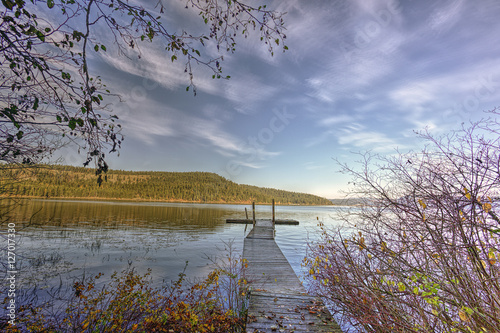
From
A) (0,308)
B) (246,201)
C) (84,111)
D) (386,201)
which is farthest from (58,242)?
(246,201)

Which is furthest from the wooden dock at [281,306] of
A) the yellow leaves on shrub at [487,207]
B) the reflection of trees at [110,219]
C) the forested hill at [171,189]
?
the forested hill at [171,189]

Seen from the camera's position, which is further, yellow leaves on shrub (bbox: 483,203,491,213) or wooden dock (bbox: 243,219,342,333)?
wooden dock (bbox: 243,219,342,333)

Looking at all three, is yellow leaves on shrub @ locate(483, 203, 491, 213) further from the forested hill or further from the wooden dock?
the forested hill

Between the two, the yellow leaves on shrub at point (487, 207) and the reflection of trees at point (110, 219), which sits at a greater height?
the yellow leaves on shrub at point (487, 207)

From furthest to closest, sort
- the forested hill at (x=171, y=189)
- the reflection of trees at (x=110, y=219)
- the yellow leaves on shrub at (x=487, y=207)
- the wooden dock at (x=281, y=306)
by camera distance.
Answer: the forested hill at (x=171, y=189) → the reflection of trees at (x=110, y=219) → the wooden dock at (x=281, y=306) → the yellow leaves on shrub at (x=487, y=207)

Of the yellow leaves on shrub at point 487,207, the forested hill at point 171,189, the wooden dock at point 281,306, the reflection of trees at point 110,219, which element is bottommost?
the reflection of trees at point 110,219

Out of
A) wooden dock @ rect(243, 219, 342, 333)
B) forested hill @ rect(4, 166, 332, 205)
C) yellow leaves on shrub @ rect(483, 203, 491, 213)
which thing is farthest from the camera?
forested hill @ rect(4, 166, 332, 205)

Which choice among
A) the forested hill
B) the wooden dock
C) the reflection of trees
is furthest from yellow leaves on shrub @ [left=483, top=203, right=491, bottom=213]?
the forested hill

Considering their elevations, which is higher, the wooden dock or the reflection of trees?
the wooden dock

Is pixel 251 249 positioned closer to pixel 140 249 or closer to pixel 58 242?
pixel 140 249

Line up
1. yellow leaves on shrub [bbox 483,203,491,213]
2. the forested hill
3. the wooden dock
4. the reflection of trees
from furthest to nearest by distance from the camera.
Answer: the forested hill, the reflection of trees, the wooden dock, yellow leaves on shrub [bbox 483,203,491,213]

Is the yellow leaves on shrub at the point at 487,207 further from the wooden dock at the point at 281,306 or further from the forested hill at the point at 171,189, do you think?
the forested hill at the point at 171,189

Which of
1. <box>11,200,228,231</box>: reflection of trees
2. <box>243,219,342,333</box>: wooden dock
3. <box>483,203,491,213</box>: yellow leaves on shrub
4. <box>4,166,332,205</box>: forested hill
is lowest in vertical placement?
<box>11,200,228,231</box>: reflection of trees

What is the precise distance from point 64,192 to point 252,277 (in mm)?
122357
